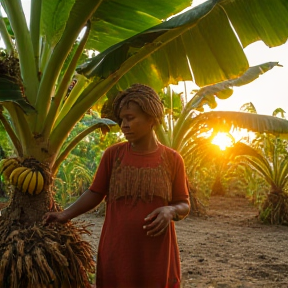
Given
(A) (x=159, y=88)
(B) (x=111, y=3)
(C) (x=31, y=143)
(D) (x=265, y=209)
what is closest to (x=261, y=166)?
(D) (x=265, y=209)

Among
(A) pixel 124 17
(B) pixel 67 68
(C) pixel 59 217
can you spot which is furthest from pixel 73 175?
(C) pixel 59 217

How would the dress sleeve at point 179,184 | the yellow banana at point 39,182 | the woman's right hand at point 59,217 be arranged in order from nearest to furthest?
the dress sleeve at point 179,184 → the woman's right hand at point 59,217 → the yellow banana at point 39,182

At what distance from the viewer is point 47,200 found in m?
2.96

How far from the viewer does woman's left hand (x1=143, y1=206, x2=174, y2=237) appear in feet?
5.81

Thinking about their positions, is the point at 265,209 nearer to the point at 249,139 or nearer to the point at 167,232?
the point at 249,139

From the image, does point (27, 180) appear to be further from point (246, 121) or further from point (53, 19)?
point (246, 121)

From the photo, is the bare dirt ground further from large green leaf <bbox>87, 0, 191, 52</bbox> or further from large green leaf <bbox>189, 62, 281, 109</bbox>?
large green leaf <bbox>87, 0, 191, 52</bbox>

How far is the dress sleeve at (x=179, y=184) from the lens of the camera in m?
2.08

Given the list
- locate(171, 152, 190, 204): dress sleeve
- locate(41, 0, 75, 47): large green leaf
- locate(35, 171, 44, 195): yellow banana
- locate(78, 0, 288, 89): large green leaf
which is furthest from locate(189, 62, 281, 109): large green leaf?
locate(171, 152, 190, 204): dress sleeve

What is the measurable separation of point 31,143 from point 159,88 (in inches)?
83.2

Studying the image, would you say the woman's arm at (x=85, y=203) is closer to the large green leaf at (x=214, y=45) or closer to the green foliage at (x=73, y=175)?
the large green leaf at (x=214, y=45)

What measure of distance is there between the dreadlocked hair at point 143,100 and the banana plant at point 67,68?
0.85m

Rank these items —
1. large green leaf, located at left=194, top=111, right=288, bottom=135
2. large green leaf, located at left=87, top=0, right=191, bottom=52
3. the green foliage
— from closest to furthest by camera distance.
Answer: large green leaf, located at left=87, top=0, right=191, bottom=52 < large green leaf, located at left=194, top=111, right=288, bottom=135 < the green foliage

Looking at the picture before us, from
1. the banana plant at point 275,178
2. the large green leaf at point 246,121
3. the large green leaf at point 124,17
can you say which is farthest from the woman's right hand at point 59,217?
the banana plant at point 275,178
